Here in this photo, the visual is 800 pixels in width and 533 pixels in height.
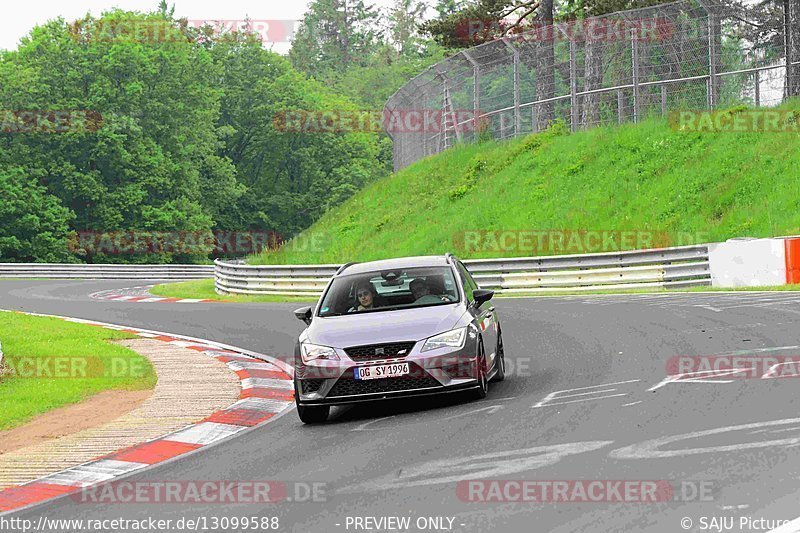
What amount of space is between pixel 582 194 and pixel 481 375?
2408 cm

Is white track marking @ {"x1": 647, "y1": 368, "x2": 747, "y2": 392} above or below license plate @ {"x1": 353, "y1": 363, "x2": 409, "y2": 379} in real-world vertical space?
below

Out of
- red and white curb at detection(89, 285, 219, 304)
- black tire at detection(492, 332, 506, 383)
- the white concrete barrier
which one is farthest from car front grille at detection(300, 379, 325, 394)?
red and white curb at detection(89, 285, 219, 304)

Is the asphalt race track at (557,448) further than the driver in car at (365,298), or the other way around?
the driver in car at (365,298)

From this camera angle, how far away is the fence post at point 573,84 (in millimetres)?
35594

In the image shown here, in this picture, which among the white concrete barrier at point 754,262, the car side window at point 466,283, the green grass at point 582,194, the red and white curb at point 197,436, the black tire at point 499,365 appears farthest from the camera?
the green grass at point 582,194

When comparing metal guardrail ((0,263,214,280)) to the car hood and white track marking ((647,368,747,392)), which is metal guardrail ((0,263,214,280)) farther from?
white track marking ((647,368,747,392))

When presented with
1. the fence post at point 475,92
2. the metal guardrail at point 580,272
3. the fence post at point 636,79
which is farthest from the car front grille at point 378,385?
the fence post at point 475,92

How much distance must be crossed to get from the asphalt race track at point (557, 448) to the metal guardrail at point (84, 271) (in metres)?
42.3

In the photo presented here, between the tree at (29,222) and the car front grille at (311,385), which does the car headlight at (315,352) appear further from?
the tree at (29,222)

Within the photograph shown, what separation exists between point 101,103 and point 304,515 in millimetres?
61725

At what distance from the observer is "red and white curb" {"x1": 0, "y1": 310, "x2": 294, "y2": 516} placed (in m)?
8.65

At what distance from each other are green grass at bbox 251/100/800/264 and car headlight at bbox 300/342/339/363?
63.0 ft

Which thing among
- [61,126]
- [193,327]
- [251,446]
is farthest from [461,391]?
[61,126]

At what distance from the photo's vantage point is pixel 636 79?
34875mm
